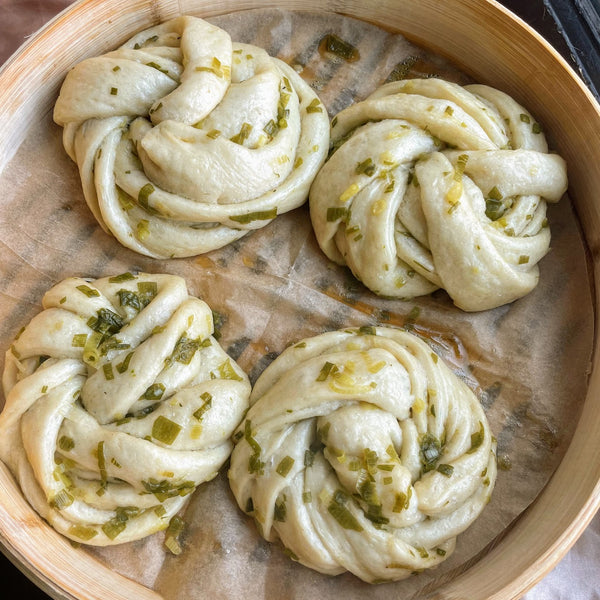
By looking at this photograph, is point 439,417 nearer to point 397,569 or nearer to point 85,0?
point 397,569

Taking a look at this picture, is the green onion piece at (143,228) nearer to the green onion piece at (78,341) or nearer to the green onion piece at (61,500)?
the green onion piece at (78,341)

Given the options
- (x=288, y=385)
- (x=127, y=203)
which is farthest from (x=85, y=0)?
(x=288, y=385)

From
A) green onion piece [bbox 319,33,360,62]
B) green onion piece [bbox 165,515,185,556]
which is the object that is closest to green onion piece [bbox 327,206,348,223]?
green onion piece [bbox 319,33,360,62]

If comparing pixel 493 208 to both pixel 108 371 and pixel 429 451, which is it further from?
pixel 108 371

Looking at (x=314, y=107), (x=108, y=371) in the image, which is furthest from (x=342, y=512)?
(x=314, y=107)

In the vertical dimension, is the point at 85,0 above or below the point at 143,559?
above

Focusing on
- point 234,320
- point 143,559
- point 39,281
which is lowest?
point 143,559

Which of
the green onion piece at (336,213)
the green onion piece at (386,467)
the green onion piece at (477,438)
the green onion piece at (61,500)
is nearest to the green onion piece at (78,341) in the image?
the green onion piece at (61,500)

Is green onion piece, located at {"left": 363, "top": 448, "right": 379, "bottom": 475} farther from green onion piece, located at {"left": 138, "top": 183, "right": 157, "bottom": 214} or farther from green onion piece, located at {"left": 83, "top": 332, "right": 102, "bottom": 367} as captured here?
green onion piece, located at {"left": 138, "top": 183, "right": 157, "bottom": 214}
